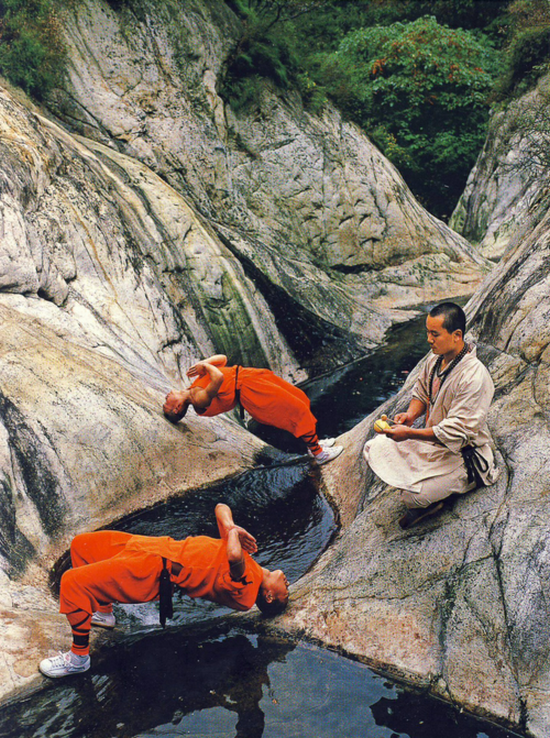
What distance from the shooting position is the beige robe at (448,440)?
4176 mm

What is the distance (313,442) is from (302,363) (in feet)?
13.0

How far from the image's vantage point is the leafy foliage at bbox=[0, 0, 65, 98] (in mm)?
10359

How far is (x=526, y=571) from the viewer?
3.89 m

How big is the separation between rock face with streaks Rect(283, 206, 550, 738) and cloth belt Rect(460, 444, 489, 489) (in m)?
0.13

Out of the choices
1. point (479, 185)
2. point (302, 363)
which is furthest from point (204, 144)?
point (479, 185)

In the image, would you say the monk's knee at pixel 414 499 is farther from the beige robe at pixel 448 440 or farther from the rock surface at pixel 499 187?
the rock surface at pixel 499 187

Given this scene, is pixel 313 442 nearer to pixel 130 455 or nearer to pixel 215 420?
pixel 215 420

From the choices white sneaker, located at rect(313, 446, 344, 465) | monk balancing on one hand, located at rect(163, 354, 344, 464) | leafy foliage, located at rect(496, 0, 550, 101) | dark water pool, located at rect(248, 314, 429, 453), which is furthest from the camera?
leafy foliage, located at rect(496, 0, 550, 101)

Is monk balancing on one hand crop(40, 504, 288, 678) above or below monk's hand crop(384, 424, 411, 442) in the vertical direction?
below

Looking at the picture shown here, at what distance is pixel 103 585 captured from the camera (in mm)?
3848

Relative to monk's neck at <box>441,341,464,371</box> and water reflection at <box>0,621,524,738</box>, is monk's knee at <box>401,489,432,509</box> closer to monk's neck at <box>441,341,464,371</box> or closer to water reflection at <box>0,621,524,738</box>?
monk's neck at <box>441,341,464,371</box>

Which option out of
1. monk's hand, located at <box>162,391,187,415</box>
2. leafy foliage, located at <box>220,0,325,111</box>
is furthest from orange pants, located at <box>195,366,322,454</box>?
leafy foliage, located at <box>220,0,325,111</box>

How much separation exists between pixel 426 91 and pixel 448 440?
18.7 meters

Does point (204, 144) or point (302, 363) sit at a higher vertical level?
point (204, 144)
